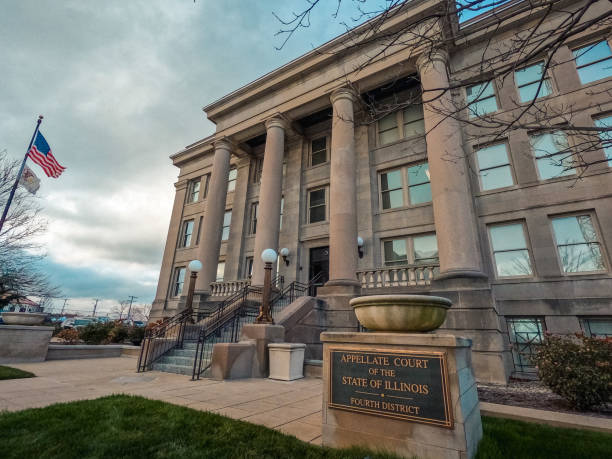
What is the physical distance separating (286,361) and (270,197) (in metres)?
9.89

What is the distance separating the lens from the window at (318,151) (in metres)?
19.5

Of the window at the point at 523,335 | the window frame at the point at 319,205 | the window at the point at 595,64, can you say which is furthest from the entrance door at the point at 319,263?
the window at the point at 595,64

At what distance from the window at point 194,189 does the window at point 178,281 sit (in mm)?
6028

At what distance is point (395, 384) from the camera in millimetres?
3432

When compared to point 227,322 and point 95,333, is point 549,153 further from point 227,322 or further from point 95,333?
point 95,333

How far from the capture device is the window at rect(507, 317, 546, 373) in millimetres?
10555

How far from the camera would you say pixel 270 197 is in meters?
16.5

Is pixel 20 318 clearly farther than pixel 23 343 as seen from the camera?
Yes

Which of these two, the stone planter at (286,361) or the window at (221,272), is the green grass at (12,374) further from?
the window at (221,272)

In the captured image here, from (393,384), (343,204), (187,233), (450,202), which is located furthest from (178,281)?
(393,384)

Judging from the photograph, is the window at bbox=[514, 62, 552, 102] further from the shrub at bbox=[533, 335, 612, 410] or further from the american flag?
the american flag

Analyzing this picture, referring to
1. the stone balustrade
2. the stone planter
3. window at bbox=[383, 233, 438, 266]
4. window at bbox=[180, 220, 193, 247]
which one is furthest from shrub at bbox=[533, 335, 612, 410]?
window at bbox=[180, 220, 193, 247]

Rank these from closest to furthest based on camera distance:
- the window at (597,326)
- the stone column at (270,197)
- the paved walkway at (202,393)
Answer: the paved walkway at (202,393), the window at (597,326), the stone column at (270,197)

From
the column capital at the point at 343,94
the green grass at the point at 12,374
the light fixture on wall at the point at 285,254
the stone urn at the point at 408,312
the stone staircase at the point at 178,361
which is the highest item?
the column capital at the point at 343,94
